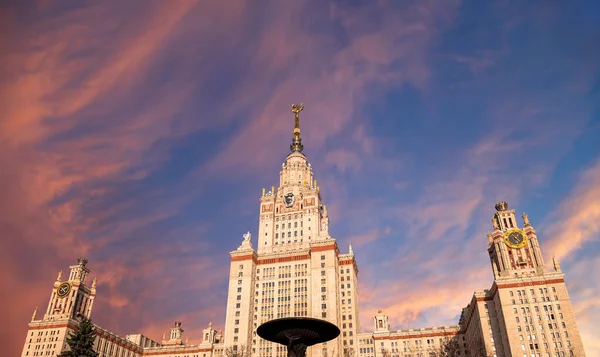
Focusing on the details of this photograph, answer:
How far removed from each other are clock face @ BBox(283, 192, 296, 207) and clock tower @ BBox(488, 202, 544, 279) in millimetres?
62489

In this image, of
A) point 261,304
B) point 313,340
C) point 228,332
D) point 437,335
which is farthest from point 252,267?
point 313,340

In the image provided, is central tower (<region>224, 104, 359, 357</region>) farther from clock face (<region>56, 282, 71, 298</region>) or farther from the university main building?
clock face (<region>56, 282, 71, 298</region>)

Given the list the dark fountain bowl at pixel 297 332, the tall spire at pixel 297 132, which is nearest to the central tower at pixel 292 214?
the tall spire at pixel 297 132

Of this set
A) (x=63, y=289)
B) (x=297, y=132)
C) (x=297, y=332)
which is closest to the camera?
(x=297, y=332)

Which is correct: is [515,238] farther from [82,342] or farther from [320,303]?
[82,342]

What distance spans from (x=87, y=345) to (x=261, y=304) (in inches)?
2806

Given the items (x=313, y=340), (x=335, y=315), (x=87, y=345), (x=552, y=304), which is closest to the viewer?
(x=313, y=340)

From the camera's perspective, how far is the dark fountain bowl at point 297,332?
44.9 metres

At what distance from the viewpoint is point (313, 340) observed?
154 feet

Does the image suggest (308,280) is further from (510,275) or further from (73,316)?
(73,316)

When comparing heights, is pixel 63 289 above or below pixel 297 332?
above

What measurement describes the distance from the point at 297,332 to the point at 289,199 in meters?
104

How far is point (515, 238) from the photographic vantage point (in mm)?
104188

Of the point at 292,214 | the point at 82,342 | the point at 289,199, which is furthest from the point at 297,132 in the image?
the point at 82,342
